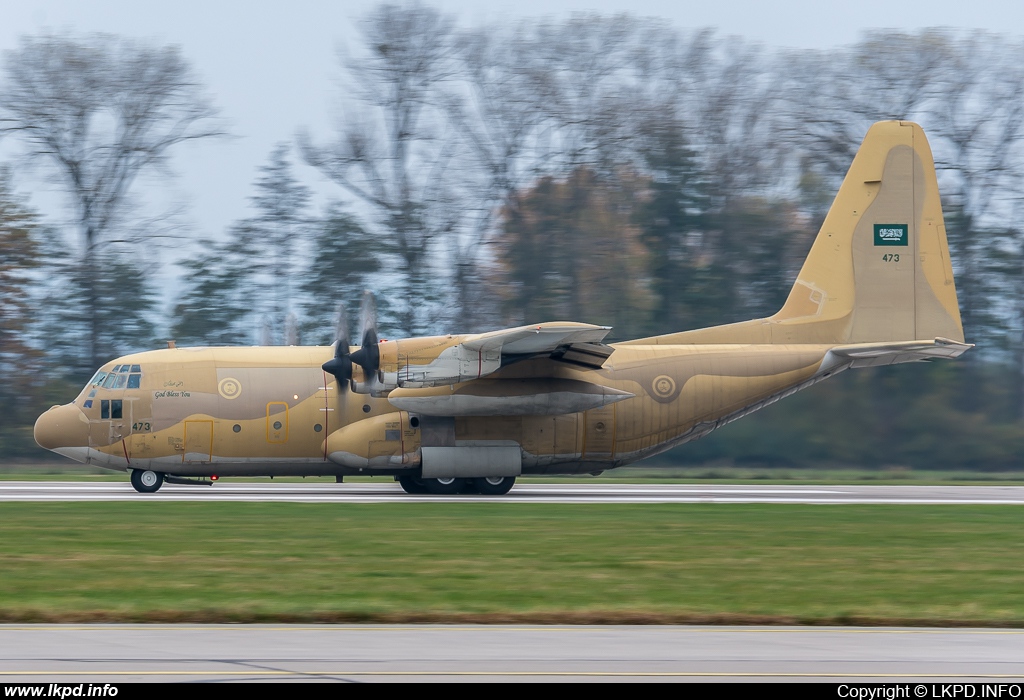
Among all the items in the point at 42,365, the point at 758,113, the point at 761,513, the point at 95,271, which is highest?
the point at 758,113

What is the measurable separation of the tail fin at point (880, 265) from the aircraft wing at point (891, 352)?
2.93ft

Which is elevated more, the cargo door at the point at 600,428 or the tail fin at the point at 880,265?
the tail fin at the point at 880,265

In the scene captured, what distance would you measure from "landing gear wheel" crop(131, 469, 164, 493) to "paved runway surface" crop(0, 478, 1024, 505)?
0.65ft

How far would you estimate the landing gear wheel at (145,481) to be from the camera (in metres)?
26.0

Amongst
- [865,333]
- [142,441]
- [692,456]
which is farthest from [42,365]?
[865,333]

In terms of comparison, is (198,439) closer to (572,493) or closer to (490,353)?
(490,353)

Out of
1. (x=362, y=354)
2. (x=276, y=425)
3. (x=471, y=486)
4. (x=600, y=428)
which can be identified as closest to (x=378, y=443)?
(x=362, y=354)

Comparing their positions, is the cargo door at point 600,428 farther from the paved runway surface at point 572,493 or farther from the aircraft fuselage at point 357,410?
the paved runway surface at point 572,493

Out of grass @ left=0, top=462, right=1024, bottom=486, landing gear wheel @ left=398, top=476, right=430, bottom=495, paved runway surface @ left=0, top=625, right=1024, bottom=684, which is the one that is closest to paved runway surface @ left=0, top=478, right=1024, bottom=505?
landing gear wheel @ left=398, top=476, right=430, bottom=495

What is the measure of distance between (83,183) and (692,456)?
2350cm

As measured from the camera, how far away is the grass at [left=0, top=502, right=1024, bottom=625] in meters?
10.8

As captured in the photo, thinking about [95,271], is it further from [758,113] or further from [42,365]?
[758,113]

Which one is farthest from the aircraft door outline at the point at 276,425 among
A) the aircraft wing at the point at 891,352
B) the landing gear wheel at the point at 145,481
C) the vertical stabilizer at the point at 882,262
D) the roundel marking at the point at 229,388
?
the aircraft wing at the point at 891,352
